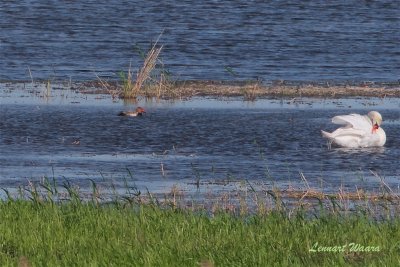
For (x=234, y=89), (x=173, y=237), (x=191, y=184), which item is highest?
(x=173, y=237)

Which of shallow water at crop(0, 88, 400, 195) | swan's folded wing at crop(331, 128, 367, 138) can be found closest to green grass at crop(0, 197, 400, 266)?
shallow water at crop(0, 88, 400, 195)

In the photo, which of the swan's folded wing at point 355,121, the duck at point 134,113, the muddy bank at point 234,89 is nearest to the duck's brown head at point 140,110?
the duck at point 134,113

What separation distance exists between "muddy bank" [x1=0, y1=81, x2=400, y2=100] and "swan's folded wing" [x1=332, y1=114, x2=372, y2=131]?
408 cm

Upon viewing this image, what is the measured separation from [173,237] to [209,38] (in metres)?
20.4

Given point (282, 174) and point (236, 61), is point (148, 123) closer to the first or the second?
point (282, 174)

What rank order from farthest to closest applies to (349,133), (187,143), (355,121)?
1. (349,133)
2. (355,121)
3. (187,143)

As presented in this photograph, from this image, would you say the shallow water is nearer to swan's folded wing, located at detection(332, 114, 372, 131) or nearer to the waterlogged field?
the waterlogged field

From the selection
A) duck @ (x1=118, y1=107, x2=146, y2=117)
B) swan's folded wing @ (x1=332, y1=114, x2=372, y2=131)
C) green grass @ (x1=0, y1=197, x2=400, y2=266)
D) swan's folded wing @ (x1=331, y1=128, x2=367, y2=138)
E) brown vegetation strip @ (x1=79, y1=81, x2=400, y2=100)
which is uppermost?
green grass @ (x1=0, y1=197, x2=400, y2=266)

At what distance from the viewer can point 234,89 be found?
69.2 ft

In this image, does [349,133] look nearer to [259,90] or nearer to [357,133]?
[357,133]

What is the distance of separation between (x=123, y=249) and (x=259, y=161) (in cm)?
673

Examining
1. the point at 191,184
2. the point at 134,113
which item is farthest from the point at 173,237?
the point at 134,113

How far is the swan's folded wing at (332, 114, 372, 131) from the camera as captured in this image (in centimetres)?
1614

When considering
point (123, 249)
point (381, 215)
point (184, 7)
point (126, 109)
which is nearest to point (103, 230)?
point (123, 249)
